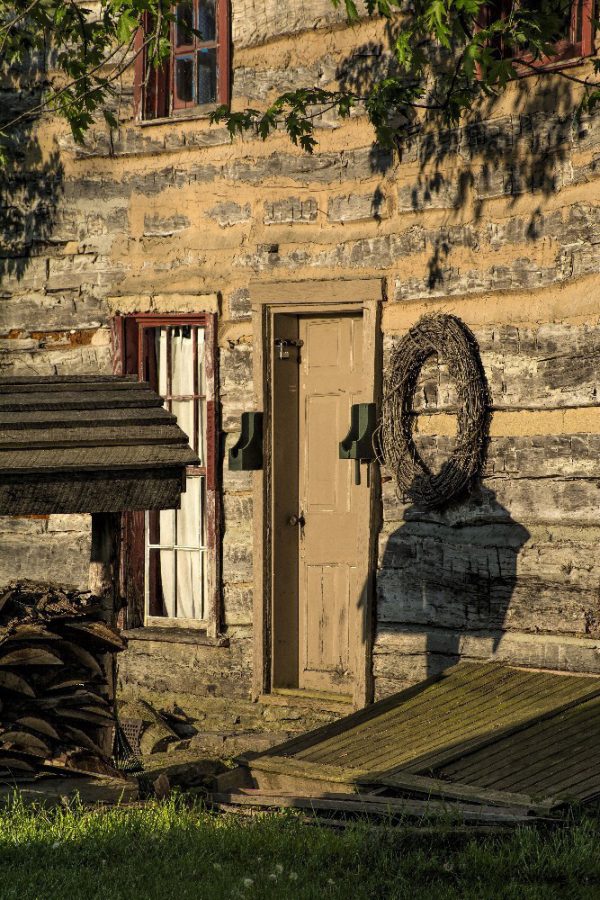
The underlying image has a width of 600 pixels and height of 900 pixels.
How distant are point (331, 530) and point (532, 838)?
3.92 metres

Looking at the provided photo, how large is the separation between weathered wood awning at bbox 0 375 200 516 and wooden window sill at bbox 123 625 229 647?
3.05m

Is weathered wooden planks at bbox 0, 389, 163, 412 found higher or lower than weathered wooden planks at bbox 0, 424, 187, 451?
higher

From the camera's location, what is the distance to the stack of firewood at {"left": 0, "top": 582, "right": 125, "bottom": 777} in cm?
748

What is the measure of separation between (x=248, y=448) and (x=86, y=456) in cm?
284

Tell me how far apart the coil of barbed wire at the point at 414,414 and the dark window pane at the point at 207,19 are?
111 inches

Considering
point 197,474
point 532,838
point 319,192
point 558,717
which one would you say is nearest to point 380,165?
point 319,192

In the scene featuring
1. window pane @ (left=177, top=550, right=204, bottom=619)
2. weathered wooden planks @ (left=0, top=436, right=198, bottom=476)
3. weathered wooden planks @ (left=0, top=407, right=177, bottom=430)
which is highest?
weathered wooden planks @ (left=0, top=407, right=177, bottom=430)

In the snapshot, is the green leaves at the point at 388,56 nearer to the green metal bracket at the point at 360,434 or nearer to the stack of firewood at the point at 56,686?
the green metal bracket at the point at 360,434

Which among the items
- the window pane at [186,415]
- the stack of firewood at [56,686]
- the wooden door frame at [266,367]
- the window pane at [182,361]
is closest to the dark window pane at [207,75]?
the wooden door frame at [266,367]

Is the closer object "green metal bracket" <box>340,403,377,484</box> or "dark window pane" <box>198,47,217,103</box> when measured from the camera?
"green metal bracket" <box>340,403,377,484</box>

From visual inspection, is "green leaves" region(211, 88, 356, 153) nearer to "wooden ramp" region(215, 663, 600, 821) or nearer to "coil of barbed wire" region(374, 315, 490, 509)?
"coil of barbed wire" region(374, 315, 490, 509)

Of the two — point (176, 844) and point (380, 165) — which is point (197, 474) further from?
point (176, 844)

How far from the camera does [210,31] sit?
34.6 feet

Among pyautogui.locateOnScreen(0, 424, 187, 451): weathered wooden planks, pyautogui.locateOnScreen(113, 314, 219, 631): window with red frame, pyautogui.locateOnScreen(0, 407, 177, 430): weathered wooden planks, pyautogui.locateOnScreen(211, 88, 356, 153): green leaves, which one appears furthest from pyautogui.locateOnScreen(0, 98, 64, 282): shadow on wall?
pyautogui.locateOnScreen(0, 424, 187, 451): weathered wooden planks
